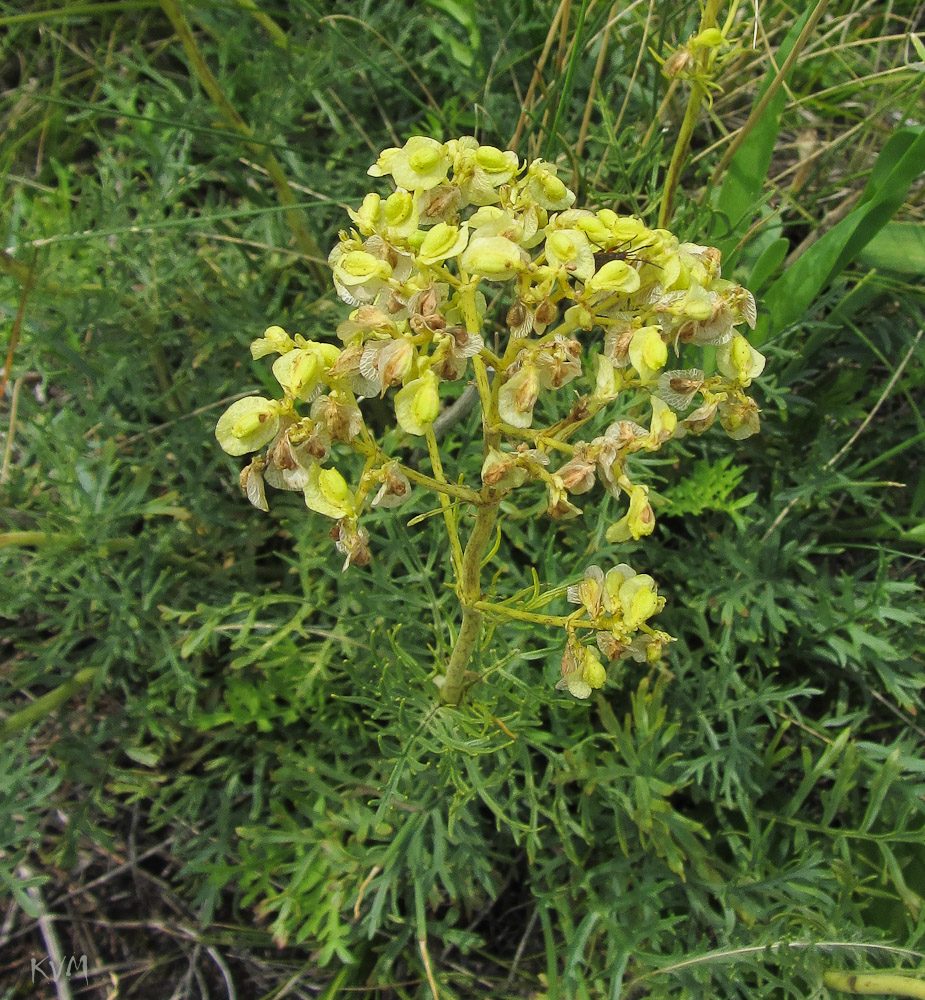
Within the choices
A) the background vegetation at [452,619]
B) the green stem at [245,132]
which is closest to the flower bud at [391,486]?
the background vegetation at [452,619]

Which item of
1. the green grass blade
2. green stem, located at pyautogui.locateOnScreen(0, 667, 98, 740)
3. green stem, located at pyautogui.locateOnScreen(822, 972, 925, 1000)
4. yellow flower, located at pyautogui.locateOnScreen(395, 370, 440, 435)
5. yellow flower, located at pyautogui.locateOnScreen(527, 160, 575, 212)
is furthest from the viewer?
green stem, located at pyautogui.locateOnScreen(0, 667, 98, 740)

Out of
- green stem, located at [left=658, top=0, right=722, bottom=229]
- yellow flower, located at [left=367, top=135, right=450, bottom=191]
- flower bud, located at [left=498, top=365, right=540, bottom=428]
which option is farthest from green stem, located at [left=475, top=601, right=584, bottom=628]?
green stem, located at [left=658, top=0, right=722, bottom=229]

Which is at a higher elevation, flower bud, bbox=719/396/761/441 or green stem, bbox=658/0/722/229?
green stem, bbox=658/0/722/229

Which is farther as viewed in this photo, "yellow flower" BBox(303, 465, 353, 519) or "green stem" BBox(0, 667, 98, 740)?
"green stem" BBox(0, 667, 98, 740)

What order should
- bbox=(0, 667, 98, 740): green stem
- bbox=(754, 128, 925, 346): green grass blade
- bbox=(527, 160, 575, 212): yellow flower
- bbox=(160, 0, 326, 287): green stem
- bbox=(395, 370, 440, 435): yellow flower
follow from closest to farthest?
bbox=(395, 370, 440, 435): yellow flower < bbox=(527, 160, 575, 212): yellow flower < bbox=(754, 128, 925, 346): green grass blade < bbox=(160, 0, 326, 287): green stem < bbox=(0, 667, 98, 740): green stem

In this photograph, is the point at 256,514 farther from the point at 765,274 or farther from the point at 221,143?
the point at 765,274

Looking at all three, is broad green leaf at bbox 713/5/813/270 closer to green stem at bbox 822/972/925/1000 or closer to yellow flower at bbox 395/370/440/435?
yellow flower at bbox 395/370/440/435

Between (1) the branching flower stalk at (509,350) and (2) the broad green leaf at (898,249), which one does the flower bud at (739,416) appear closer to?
(1) the branching flower stalk at (509,350)
